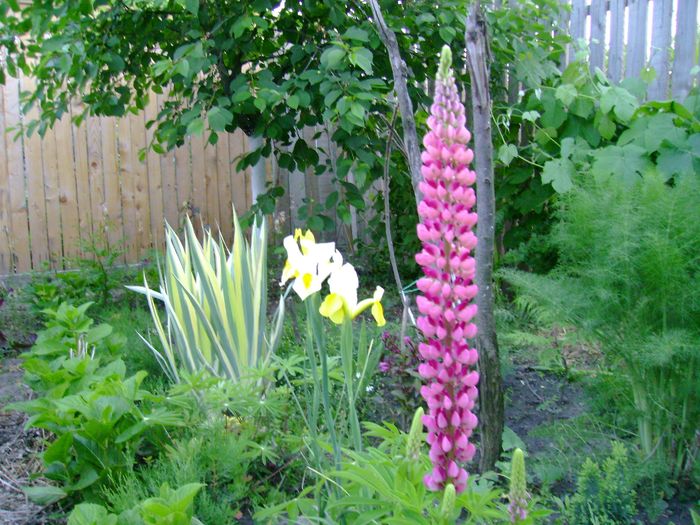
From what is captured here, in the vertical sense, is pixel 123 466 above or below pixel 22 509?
above

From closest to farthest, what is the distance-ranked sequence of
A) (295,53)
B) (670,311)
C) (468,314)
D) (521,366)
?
(468,314) < (670,311) < (521,366) < (295,53)

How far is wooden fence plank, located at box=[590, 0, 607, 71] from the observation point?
15.9 feet

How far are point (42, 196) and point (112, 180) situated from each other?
0.60 m

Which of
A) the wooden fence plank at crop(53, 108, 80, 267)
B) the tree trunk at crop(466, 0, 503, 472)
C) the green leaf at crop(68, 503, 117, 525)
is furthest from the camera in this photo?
the wooden fence plank at crop(53, 108, 80, 267)

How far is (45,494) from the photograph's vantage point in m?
2.04

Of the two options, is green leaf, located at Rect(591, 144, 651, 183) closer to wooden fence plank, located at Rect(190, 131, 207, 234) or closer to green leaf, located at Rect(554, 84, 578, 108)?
green leaf, located at Rect(554, 84, 578, 108)

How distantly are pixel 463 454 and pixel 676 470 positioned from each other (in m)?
1.24

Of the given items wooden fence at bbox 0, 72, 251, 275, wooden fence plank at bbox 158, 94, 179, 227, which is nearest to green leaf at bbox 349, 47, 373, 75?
wooden fence at bbox 0, 72, 251, 275

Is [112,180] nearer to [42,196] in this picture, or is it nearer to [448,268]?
[42,196]

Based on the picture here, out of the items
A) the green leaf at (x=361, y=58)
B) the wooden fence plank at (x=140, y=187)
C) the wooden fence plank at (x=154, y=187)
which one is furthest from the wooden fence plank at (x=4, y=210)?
the green leaf at (x=361, y=58)

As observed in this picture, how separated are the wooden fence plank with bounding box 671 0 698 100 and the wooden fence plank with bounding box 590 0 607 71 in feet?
1.70

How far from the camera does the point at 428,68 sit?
459 cm

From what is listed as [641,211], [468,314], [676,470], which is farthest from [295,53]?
[468,314]

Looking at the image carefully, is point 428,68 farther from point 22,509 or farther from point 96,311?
point 22,509
